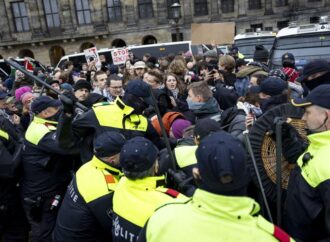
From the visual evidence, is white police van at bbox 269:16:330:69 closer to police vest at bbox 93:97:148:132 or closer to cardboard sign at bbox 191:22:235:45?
cardboard sign at bbox 191:22:235:45

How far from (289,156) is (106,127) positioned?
5.51 ft

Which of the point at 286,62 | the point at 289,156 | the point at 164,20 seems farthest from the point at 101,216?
the point at 164,20

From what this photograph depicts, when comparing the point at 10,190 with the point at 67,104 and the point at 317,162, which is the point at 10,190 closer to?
the point at 67,104

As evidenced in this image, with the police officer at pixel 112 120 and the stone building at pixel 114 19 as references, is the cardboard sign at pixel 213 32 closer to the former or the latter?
the police officer at pixel 112 120

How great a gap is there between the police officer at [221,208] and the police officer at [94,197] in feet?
3.61

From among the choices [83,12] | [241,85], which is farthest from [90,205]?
[83,12]

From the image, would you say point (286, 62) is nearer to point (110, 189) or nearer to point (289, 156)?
point (289, 156)

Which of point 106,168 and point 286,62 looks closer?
point 106,168

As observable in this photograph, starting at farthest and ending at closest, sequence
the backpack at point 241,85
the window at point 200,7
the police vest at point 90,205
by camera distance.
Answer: the window at point 200,7 → the backpack at point 241,85 → the police vest at point 90,205

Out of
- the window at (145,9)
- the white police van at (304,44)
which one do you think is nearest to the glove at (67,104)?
the white police van at (304,44)

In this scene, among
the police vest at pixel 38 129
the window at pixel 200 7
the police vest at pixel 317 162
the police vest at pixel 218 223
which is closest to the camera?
the police vest at pixel 218 223

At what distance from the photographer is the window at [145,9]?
25.3 m

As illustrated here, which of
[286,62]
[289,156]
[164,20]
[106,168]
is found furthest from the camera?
[164,20]

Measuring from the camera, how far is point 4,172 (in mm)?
3541
